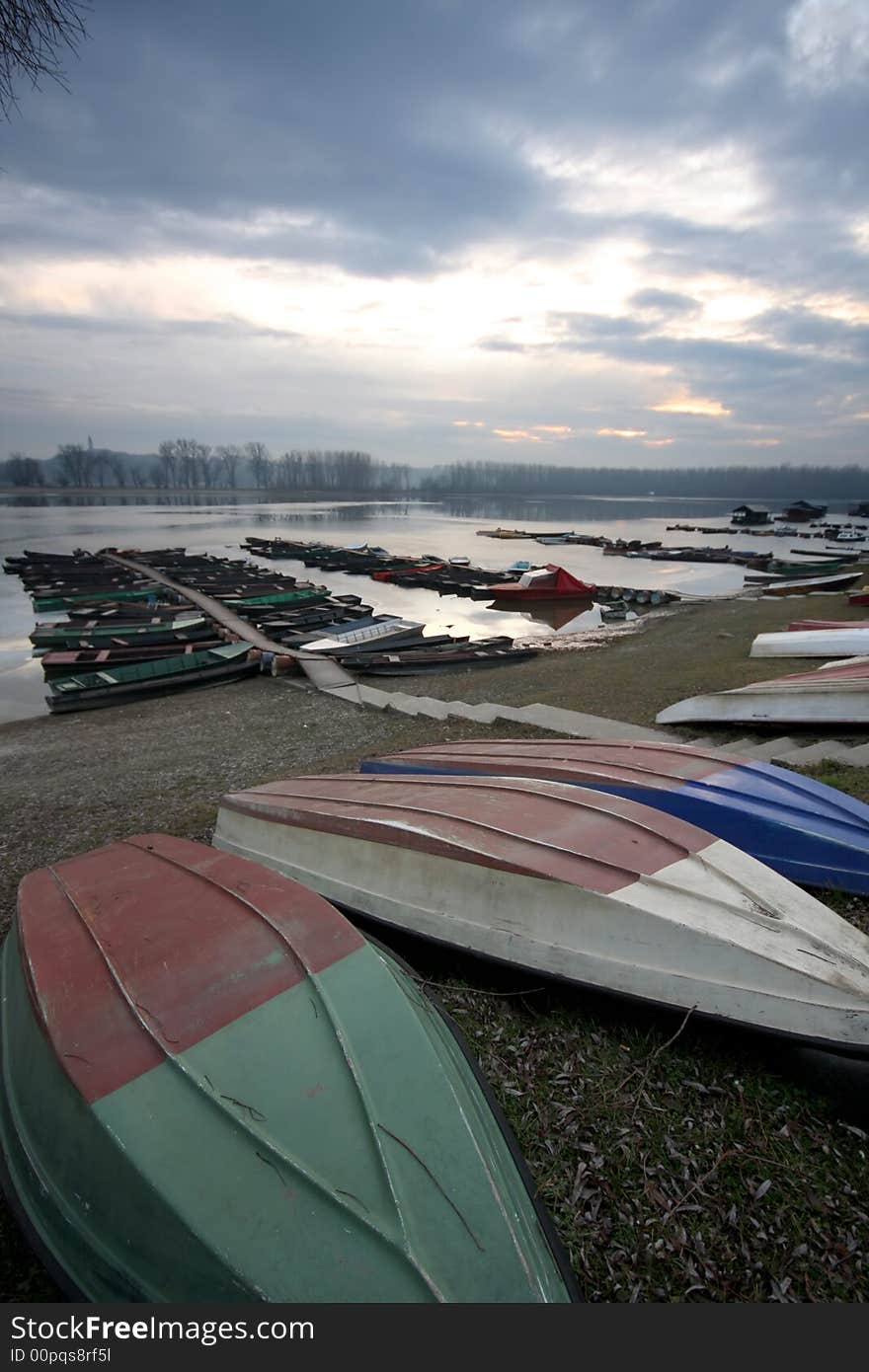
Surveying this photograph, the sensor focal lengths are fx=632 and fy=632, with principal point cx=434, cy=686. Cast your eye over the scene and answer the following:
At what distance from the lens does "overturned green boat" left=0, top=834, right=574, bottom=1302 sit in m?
2.12

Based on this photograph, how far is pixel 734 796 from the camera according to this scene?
5008 millimetres

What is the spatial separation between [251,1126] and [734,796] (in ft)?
13.4

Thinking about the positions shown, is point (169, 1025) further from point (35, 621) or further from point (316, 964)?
point (35, 621)

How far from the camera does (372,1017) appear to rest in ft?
9.70

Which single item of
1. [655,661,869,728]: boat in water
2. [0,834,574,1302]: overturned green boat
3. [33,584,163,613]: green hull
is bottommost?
[33,584,163,613]: green hull

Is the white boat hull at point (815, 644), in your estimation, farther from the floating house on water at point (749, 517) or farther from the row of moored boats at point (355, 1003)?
the floating house on water at point (749, 517)

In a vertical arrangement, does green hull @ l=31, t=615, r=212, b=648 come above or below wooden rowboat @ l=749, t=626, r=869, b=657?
below

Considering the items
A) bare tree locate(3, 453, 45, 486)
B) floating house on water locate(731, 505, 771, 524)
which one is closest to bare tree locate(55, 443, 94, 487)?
bare tree locate(3, 453, 45, 486)

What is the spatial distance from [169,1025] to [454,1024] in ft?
4.50

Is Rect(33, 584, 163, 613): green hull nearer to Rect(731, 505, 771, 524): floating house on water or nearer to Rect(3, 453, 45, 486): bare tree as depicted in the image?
Rect(731, 505, 771, 524): floating house on water

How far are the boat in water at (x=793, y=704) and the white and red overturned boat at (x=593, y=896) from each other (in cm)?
457

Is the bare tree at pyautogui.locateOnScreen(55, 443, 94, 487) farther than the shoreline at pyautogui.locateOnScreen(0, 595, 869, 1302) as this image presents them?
Yes

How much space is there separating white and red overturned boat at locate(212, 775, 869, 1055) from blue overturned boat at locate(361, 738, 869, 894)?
0.44 metres

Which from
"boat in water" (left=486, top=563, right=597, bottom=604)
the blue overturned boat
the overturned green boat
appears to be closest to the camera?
the overturned green boat
